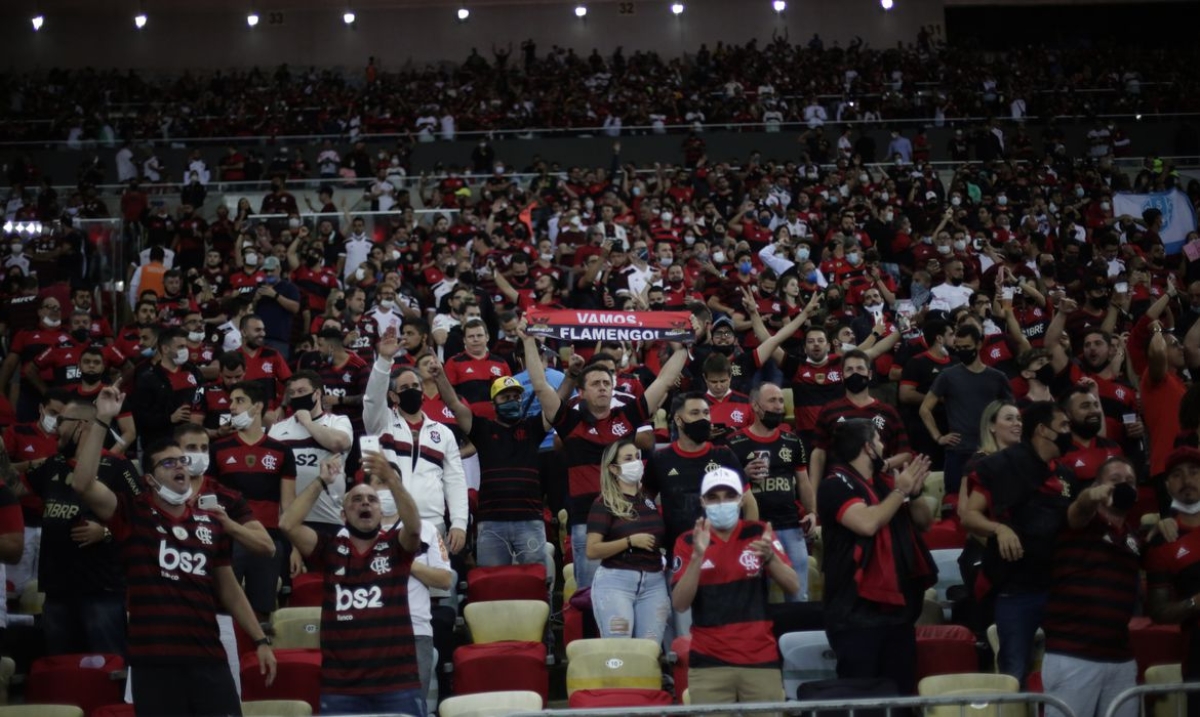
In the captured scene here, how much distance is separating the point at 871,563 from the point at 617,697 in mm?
1354

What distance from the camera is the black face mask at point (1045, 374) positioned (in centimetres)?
981

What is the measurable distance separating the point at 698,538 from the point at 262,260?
10626mm

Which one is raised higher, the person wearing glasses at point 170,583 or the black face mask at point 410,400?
the black face mask at point 410,400

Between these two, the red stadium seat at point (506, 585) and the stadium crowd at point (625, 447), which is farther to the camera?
the red stadium seat at point (506, 585)

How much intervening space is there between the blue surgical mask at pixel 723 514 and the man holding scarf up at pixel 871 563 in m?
0.47

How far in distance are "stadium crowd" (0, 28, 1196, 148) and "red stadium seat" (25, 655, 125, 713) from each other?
20.1m

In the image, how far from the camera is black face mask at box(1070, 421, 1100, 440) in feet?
23.6

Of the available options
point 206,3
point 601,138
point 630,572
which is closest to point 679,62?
point 601,138

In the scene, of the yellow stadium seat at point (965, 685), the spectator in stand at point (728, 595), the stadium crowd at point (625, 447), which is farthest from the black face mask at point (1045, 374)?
the spectator in stand at point (728, 595)

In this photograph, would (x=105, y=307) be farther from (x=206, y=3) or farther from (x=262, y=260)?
(x=206, y=3)

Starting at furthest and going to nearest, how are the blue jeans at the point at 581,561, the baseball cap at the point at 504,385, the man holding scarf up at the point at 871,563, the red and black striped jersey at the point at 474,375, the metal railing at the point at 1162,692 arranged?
the red and black striped jersey at the point at 474,375 → the baseball cap at the point at 504,385 → the blue jeans at the point at 581,561 → the man holding scarf up at the point at 871,563 → the metal railing at the point at 1162,692

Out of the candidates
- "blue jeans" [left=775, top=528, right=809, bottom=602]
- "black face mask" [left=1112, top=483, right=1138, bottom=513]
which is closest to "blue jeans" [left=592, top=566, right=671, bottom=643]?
"blue jeans" [left=775, top=528, right=809, bottom=602]

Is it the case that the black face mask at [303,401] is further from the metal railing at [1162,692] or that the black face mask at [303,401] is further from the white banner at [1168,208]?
the white banner at [1168,208]

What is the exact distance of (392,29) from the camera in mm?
35219
